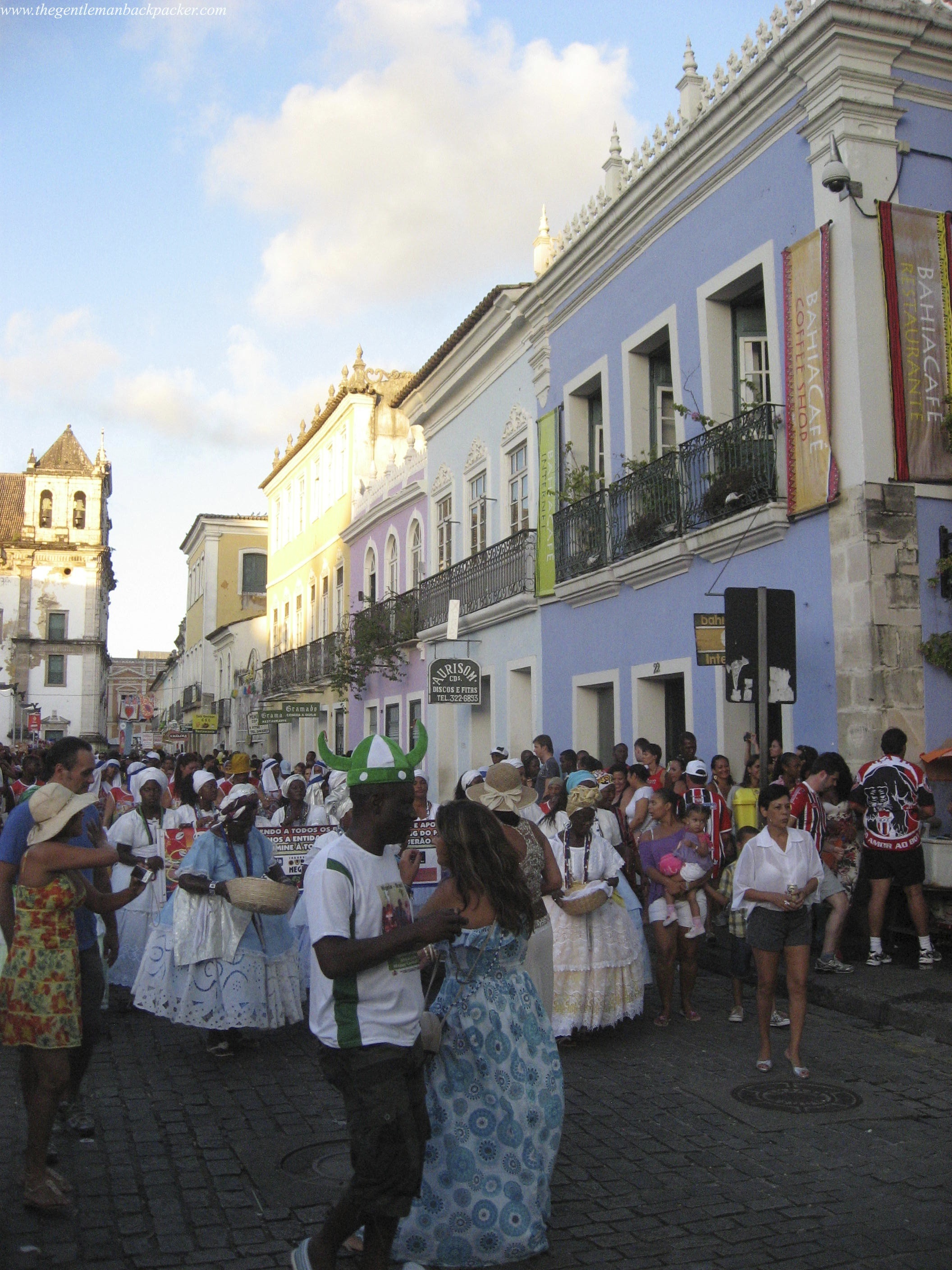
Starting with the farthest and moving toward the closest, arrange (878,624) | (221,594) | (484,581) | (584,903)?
(221,594) → (484,581) → (878,624) → (584,903)

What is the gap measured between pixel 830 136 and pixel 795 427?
277 centimetres

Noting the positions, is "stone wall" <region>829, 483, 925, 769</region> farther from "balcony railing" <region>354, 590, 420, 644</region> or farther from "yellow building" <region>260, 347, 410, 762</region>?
"yellow building" <region>260, 347, 410, 762</region>

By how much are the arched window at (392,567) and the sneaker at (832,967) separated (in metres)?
18.5

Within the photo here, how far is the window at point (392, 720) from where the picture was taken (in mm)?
26812

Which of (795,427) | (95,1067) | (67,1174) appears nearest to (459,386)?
(795,427)

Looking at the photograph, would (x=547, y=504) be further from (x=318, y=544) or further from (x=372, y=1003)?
(x=318, y=544)

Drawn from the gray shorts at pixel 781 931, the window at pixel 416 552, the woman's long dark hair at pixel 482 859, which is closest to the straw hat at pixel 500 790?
the gray shorts at pixel 781 931

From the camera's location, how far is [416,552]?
26.2m

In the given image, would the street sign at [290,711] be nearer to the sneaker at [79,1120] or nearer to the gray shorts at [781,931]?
the gray shorts at [781,931]

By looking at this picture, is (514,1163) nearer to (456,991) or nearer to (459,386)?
(456,991)

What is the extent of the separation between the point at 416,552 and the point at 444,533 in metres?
2.23

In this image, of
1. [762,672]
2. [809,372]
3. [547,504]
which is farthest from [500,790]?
[547,504]

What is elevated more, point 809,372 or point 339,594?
point 339,594

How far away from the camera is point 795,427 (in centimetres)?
1185
